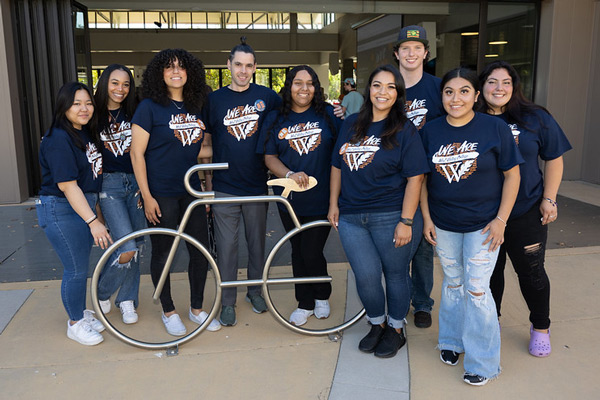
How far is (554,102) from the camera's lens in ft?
27.7

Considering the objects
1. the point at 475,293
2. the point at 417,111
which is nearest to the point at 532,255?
the point at 475,293

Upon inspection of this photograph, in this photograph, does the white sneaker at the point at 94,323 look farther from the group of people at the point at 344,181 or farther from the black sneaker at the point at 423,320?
the black sneaker at the point at 423,320

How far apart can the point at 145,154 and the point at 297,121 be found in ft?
3.13

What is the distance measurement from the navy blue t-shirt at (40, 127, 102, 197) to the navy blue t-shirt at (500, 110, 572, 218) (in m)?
2.43

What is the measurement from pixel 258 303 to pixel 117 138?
4.87ft

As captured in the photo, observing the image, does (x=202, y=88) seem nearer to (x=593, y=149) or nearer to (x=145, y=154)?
(x=145, y=154)

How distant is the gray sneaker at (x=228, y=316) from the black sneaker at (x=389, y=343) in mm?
989

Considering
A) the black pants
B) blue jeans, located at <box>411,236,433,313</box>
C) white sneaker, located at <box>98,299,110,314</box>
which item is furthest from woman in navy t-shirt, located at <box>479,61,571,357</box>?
white sneaker, located at <box>98,299,110,314</box>

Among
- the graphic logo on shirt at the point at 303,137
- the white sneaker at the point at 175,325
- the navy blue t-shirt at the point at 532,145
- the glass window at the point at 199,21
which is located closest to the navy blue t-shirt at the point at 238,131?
Answer: the graphic logo on shirt at the point at 303,137

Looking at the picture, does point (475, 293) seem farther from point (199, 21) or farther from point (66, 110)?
point (199, 21)

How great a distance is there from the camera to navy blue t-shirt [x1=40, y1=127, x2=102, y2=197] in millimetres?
2934

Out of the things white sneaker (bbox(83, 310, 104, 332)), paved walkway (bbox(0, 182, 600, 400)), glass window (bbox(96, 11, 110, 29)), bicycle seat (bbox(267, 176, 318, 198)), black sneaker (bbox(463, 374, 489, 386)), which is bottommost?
paved walkway (bbox(0, 182, 600, 400))

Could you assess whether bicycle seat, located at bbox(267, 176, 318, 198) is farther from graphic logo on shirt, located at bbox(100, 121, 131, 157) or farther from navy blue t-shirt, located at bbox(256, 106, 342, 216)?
graphic logo on shirt, located at bbox(100, 121, 131, 157)

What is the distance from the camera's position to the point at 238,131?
10.8 feet
